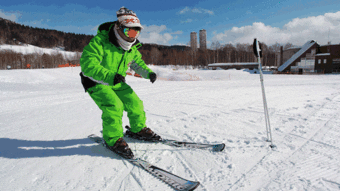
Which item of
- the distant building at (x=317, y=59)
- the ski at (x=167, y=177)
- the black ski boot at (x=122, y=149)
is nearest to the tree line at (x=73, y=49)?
the distant building at (x=317, y=59)

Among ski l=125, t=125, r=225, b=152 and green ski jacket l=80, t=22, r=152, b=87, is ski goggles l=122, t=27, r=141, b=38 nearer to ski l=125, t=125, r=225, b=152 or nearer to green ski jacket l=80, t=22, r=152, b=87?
green ski jacket l=80, t=22, r=152, b=87

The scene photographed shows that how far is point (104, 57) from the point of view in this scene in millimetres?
2387

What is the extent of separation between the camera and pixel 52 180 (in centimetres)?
185

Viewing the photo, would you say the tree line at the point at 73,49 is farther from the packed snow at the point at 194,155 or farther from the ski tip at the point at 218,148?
the ski tip at the point at 218,148

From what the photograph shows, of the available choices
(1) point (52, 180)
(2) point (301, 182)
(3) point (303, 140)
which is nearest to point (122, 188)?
(1) point (52, 180)

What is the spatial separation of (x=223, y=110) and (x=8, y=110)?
21.0ft

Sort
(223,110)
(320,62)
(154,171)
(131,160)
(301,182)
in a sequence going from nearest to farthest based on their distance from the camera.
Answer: (301,182) → (154,171) → (131,160) → (223,110) → (320,62)

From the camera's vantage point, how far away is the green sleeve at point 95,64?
205 cm

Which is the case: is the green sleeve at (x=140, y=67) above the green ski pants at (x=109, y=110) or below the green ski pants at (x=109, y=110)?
above

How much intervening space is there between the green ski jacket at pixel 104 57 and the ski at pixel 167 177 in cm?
102

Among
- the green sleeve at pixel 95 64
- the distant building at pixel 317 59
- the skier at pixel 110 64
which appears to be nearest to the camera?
the green sleeve at pixel 95 64

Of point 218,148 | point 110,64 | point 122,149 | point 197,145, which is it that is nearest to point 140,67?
point 110,64

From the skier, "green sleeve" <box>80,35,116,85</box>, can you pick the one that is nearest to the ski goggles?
the skier

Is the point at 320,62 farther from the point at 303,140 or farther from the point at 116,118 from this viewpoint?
the point at 116,118
